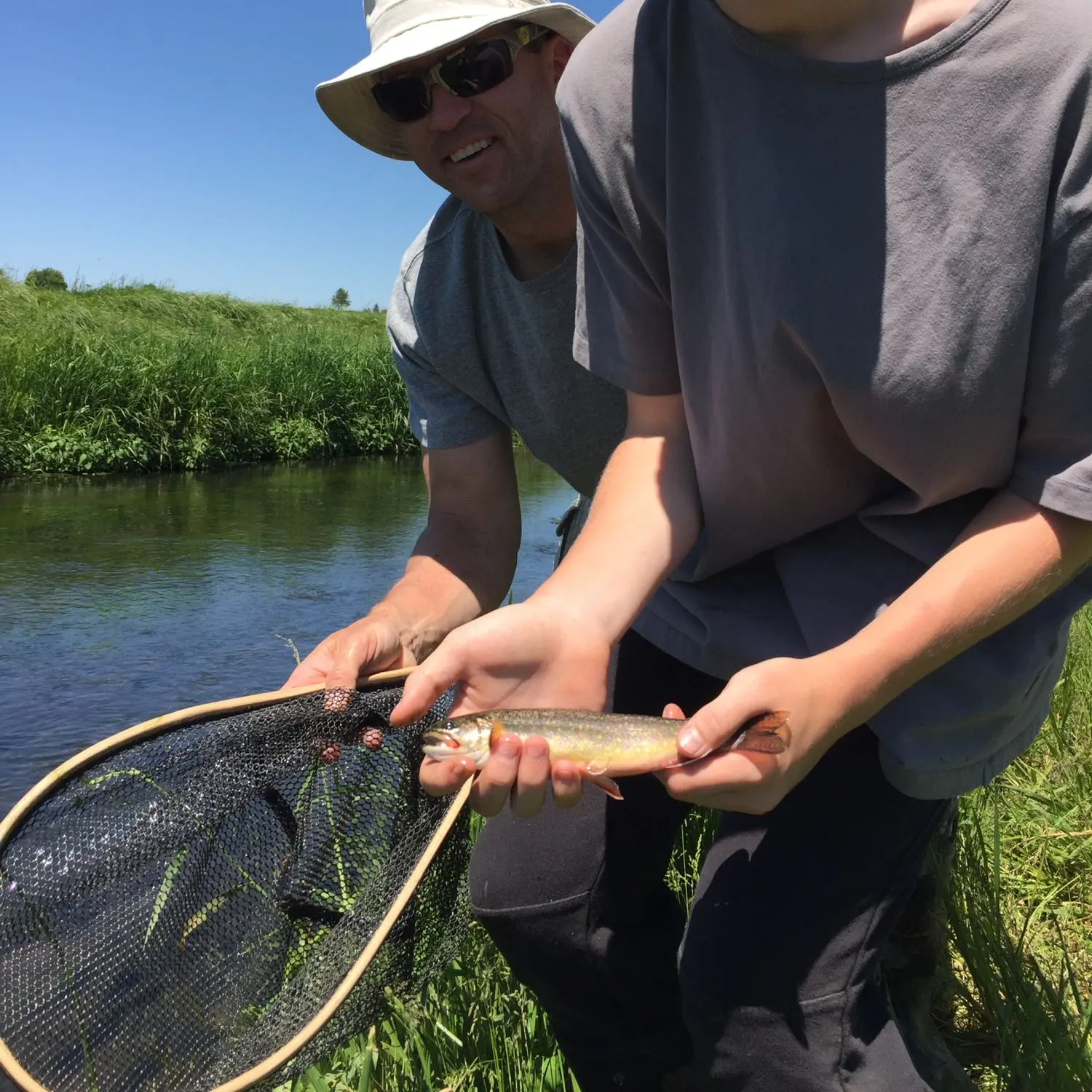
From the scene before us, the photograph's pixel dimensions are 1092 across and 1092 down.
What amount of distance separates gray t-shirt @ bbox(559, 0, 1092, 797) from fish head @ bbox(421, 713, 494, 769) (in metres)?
0.53

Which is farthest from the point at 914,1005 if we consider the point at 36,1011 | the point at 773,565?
the point at 36,1011

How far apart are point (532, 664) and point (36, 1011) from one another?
3.97 ft

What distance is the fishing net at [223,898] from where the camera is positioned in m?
2.41

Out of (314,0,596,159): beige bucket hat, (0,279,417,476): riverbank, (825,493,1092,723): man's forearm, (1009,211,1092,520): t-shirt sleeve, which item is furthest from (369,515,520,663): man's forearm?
(0,279,417,476): riverbank

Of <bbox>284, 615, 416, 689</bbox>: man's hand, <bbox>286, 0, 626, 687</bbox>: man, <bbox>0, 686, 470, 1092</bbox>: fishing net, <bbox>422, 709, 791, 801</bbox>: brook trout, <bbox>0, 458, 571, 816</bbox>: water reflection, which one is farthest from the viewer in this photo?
<bbox>0, 458, 571, 816</bbox>: water reflection

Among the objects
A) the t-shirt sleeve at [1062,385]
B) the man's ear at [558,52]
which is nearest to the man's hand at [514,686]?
the t-shirt sleeve at [1062,385]

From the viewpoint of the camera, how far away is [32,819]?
2.32m

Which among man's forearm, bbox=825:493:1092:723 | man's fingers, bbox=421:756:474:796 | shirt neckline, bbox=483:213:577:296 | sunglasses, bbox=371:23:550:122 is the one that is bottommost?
man's fingers, bbox=421:756:474:796

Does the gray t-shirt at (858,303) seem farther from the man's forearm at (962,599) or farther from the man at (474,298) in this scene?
the man at (474,298)

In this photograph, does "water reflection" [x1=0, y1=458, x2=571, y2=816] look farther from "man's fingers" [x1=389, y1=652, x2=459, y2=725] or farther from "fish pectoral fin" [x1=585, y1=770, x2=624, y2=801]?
"fish pectoral fin" [x1=585, y1=770, x2=624, y2=801]

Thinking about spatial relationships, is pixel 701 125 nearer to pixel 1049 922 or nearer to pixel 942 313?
pixel 942 313

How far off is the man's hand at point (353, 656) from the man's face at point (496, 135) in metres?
1.14

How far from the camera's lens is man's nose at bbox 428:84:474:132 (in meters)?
3.23

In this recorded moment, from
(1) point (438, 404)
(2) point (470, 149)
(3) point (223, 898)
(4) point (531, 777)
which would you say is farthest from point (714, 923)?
(2) point (470, 149)
